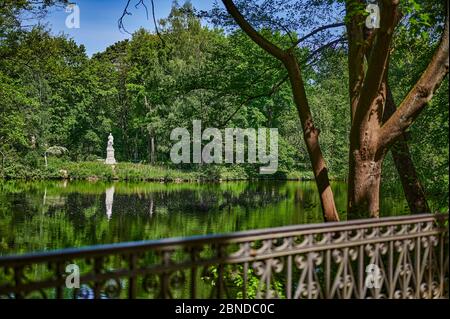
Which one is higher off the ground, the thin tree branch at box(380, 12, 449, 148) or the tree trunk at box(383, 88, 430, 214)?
the thin tree branch at box(380, 12, 449, 148)

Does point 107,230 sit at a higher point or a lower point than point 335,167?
lower

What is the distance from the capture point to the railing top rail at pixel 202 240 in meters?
2.28

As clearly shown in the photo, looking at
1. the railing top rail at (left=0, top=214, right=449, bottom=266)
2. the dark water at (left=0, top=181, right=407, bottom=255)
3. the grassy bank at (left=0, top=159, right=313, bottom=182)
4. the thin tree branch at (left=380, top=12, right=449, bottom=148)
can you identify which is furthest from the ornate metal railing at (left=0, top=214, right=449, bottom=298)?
the grassy bank at (left=0, top=159, right=313, bottom=182)

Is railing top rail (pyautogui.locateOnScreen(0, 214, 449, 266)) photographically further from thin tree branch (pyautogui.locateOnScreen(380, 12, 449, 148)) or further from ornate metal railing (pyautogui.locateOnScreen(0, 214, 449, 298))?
thin tree branch (pyautogui.locateOnScreen(380, 12, 449, 148))

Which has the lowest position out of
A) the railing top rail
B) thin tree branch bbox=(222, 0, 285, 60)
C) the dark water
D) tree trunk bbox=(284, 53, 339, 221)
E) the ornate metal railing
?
the dark water

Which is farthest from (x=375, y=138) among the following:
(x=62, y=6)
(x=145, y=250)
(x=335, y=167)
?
(x=335, y=167)

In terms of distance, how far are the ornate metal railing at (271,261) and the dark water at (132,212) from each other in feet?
14.5

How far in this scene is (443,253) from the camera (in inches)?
154

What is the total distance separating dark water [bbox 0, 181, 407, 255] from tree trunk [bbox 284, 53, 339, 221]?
2.17 feet

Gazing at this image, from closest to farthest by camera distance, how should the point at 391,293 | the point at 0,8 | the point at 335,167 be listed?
the point at 391,293
the point at 0,8
the point at 335,167

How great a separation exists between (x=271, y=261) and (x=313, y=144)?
4.75 metres

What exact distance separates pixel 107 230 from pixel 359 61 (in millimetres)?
11590

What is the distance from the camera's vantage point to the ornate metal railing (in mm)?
2402
